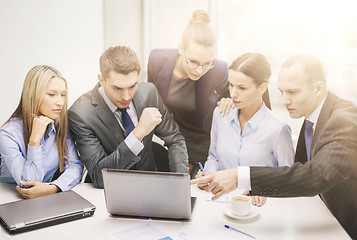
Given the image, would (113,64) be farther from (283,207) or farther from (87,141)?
(283,207)

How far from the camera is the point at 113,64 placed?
75.1 inches

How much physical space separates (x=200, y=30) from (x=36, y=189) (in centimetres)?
116

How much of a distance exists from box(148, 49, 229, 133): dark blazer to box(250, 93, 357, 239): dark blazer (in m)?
0.57

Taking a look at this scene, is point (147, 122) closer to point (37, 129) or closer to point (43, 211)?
point (37, 129)

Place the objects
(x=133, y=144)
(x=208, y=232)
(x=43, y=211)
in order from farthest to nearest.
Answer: (x=133, y=144) < (x=43, y=211) < (x=208, y=232)

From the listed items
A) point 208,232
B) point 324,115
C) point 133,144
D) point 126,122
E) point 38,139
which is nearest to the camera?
point 208,232

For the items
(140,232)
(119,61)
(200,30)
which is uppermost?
(200,30)

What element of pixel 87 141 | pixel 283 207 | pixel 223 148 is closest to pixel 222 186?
pixel 283 207

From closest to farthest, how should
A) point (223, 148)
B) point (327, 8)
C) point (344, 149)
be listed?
1. point (344, 149)
2. point (327, 8)
3. point (223, 148)

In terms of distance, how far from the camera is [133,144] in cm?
188

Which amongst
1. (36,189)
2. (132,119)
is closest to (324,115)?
(132,119)

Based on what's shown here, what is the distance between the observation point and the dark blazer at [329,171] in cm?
148

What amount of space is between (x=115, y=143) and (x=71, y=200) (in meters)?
0.47

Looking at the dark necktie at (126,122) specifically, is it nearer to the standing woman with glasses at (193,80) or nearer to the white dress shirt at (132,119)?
the white dress shirt at (132,119)
